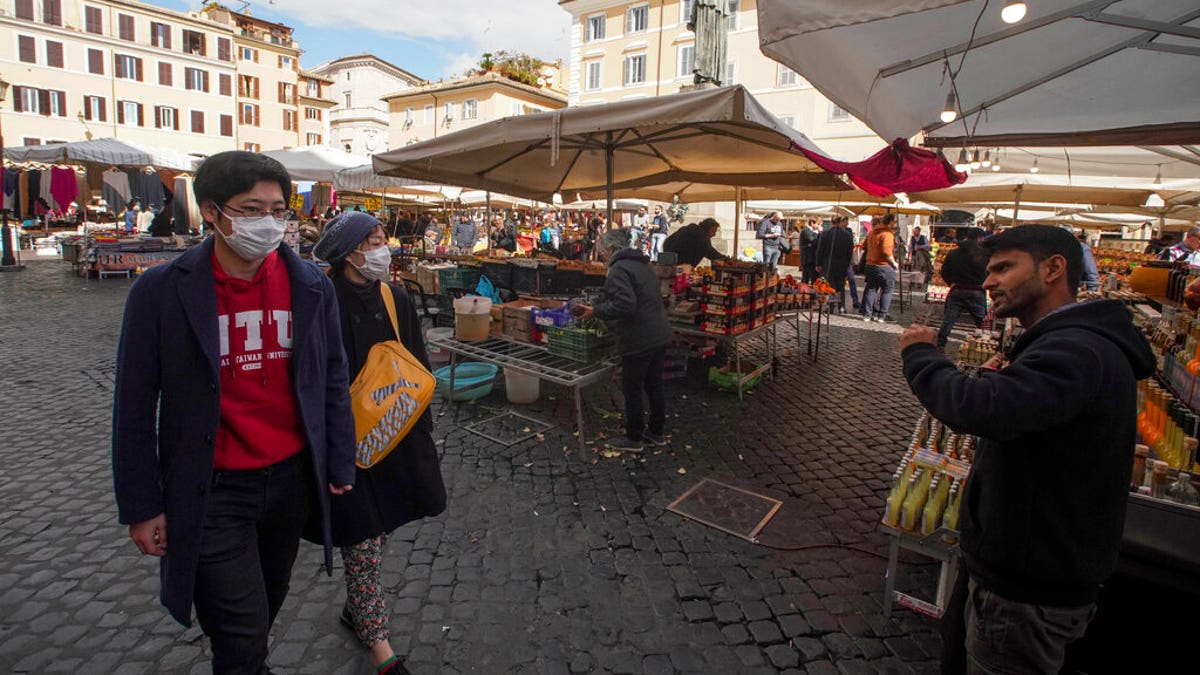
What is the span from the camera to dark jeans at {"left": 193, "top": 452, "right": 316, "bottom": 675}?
1.82 m

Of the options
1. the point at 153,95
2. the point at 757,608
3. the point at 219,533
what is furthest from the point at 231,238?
the point at 153,95

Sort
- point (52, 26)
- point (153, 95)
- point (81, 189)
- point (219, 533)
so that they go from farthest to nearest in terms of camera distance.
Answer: point (153, 95), point (52, 26), point (81, 189), point (219, 533)

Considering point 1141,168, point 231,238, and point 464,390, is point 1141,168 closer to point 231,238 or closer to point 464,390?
point 464,390

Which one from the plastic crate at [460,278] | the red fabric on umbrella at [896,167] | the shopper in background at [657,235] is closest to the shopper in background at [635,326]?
the red fabric on umbrella at [896,167]

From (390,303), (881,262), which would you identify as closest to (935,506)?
(390,303)

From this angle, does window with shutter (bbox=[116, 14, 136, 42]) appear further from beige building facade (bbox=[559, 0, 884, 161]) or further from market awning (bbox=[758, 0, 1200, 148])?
market awning (bbox=[758, 0, 1200, 148])

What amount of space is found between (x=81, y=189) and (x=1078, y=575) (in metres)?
23.3

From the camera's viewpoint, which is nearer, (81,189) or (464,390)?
(464,390)

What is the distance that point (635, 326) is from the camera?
16.3ft

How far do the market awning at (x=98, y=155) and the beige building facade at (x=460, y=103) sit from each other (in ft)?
90.3

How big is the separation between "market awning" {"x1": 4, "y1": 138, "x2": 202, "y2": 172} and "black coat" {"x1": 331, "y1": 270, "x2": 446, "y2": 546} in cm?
1514

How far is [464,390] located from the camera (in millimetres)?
6289

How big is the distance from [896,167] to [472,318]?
4433 mm

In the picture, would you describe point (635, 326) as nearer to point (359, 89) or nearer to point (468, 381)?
point (468, 381)
